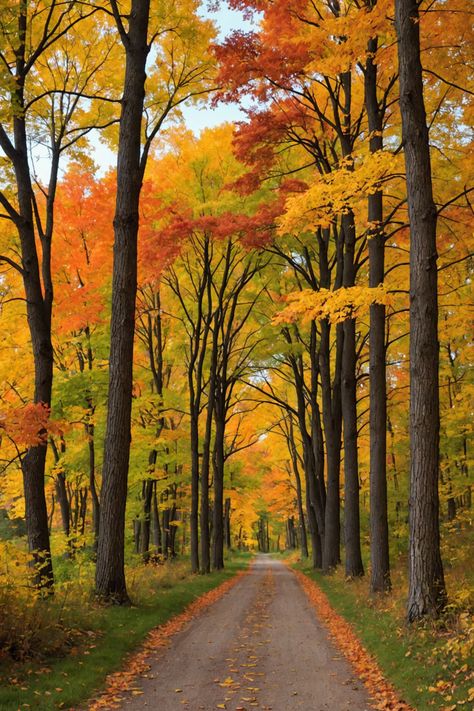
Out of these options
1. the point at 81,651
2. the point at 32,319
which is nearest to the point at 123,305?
the point at 32,319

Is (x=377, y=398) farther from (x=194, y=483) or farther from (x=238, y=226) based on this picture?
(x=194, y=483)

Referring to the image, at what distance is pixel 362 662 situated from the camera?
7.15 meters

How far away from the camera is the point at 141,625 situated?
29.6ft

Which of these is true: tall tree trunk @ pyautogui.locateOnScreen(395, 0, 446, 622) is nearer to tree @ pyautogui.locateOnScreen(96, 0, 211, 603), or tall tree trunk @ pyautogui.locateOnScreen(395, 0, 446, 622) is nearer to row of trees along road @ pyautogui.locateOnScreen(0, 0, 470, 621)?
row of trees along road @ pyautogui.locateOnScreen(0, 0, 470, 621)

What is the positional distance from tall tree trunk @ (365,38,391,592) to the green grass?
3.41 feet

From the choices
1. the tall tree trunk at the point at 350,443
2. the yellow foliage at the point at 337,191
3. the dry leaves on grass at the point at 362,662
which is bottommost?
the dry leaves on grass at the point at 362,662

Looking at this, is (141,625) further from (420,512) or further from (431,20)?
(431,20)

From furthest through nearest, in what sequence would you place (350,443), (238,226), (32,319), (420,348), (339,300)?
1. (238,226)
2. (350,443)
3. (32,319)
4. (339,300)
5. (420,348)

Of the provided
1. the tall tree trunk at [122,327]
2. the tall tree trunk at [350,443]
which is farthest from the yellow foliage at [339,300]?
the tall tree trunk at [350,443]

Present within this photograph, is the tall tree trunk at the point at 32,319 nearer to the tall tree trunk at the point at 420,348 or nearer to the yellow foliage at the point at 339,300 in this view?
the yellow foliage at the point at 339,300

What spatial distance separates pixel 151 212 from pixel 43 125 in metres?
5.66

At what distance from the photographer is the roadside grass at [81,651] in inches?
219

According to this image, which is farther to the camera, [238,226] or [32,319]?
[238,226]

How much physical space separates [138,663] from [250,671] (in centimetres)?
154
